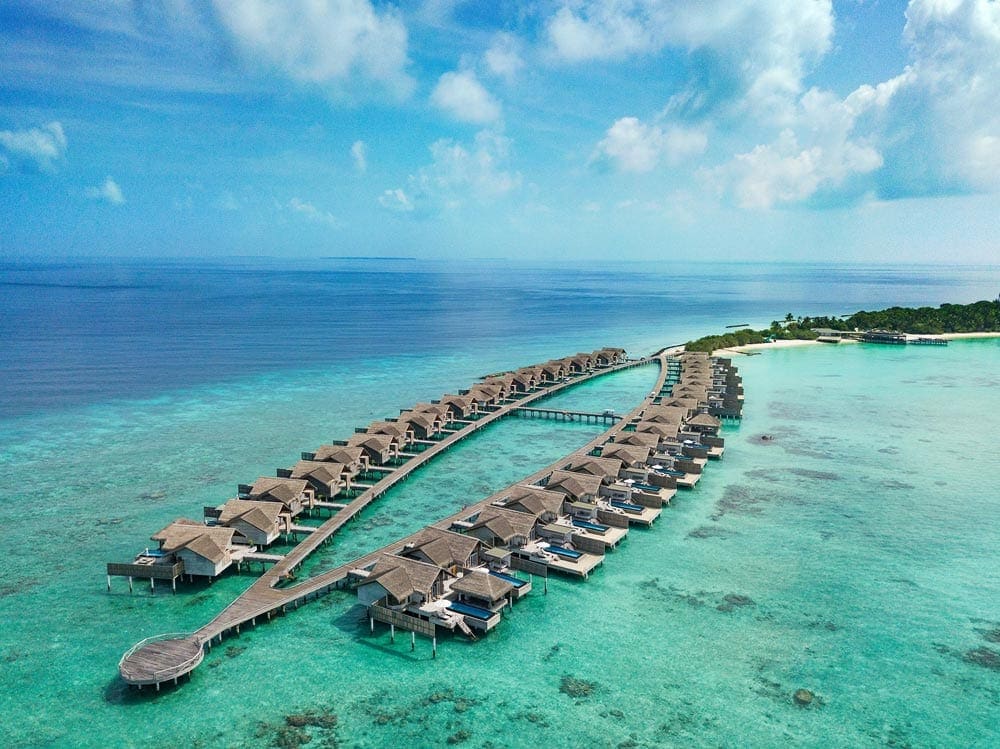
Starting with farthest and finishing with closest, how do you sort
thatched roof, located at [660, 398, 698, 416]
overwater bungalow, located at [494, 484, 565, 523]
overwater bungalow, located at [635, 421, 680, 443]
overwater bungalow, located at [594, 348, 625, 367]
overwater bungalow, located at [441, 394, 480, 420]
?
1. overwater bungalow, located at [594, 348, 625, 367]
2. overwater bungalow, located at [441, 394, 480, 420]
3. thatched roof, located at [660, 398, 698, 416]
4. overwater bungalow, located at [635, 421, 680, 443]
5. overwater bungalow, located at [494, 484, 565, 523]

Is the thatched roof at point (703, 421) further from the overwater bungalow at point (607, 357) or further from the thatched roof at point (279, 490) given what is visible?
the overwater bungalow at point (607, 357)

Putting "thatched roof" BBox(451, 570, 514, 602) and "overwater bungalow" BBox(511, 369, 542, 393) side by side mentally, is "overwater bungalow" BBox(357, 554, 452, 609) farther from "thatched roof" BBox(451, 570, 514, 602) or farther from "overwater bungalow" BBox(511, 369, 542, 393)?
"overwater bungalow" BBox(511, 369, 542, 393)

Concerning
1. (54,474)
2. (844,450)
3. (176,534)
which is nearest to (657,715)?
(176,534)

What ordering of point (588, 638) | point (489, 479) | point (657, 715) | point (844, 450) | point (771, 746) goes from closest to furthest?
1. point (771, 746)
2. point (657, 715)
3. point (588, 638)
4. point (489, 479)
5. point (844, 450)

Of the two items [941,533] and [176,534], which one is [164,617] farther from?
[941,533]

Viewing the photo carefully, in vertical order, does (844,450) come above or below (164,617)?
above

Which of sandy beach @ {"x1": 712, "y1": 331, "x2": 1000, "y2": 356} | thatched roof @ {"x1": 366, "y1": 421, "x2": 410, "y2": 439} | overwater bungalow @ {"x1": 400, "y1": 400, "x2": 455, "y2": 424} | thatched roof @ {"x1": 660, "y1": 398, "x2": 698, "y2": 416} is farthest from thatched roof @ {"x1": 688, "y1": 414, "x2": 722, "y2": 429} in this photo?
sandy beach @ {"x1": 712, "y1": 331, "x2": 1000, "y2": 356}

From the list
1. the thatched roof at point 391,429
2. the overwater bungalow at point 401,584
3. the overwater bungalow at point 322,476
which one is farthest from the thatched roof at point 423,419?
the overwater bungalow at point 401,584
